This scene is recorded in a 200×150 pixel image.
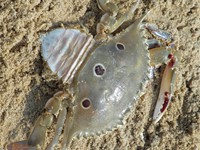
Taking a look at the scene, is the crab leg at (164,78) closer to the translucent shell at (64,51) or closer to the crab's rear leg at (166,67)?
the crab's rear leg at (166,67)

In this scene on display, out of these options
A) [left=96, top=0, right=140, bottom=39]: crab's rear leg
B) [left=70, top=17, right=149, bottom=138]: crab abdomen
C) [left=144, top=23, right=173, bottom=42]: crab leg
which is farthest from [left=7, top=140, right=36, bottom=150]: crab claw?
[left=144, top=23, right=173, bottom=42]: crab leg

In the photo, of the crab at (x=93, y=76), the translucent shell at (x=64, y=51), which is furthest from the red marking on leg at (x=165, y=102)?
the translucent shell at (x=64, y=51)

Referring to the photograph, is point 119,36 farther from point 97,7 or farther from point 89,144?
point 89,144

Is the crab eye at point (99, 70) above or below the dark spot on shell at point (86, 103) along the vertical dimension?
above

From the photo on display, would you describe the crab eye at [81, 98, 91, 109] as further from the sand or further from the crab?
the sand

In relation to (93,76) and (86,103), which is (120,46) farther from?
(86,103)

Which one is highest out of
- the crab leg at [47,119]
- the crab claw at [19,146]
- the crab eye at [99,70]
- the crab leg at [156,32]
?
the crab leg at [156,32]

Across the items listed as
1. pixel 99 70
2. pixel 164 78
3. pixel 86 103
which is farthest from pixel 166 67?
pixel 86 103
